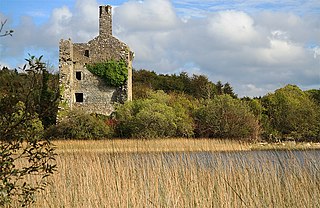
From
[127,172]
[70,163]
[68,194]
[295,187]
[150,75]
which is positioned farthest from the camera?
[150,75]

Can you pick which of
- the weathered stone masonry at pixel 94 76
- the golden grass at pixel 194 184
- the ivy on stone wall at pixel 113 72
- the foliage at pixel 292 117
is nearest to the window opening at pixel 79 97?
the weathered stone masonry at pixel 94 76

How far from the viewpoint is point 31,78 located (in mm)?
3641

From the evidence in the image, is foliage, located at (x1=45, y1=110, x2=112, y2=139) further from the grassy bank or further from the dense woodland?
the grassy bank

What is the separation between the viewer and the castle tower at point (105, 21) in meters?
25.1

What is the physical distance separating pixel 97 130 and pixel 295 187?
15.6 metres

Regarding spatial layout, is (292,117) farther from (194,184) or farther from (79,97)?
(194,184)

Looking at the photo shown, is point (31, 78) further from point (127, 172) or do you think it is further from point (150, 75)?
point (150, 75)

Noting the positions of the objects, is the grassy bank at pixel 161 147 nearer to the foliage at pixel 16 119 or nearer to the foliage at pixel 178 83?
the foliage at pixel 16 119

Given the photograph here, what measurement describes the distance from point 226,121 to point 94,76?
7.17 m

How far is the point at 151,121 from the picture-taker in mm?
21031

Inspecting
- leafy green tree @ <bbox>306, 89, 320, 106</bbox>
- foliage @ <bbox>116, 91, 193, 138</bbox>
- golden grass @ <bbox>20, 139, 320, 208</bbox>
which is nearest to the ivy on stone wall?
foliage @ <bbox>116, 91, 193, 138</bbox>

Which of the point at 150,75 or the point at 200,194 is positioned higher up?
the point at 150,75

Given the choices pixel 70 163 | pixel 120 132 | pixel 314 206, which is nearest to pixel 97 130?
pixel 120 132

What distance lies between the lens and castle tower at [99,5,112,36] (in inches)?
989
